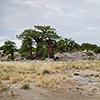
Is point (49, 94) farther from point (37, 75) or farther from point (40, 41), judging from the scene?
point (40, 41)

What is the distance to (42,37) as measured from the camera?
1435 inches

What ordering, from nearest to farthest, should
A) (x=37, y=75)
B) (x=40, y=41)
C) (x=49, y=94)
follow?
(x=49, y=94), (x=37, y=75), (x=40, y=41)

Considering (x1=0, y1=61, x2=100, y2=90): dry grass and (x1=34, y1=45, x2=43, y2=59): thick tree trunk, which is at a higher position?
(x1=34, y1=45, x2=43, y2=59): thick tree trunk

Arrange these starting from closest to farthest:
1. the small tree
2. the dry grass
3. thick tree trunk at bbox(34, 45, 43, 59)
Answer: the dry grass < thick tree trunk at bbox(34, 45, 43, 59) < the small tree

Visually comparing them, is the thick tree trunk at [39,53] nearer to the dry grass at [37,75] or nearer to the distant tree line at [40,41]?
the distant tree line at [40,41]

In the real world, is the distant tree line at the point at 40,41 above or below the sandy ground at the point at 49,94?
above

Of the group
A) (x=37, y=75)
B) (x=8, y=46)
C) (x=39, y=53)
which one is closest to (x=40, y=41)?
(x=39, y=53)

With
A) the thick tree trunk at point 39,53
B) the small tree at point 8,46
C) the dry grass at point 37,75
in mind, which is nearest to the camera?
the dry grass at point 37,75

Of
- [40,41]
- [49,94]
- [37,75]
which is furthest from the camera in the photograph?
[40,41]

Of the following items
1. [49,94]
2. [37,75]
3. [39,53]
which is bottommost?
[49,94]

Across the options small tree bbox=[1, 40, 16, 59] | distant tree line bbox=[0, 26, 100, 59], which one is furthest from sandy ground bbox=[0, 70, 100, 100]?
small tree bbox=[1, 40, 16, 59]

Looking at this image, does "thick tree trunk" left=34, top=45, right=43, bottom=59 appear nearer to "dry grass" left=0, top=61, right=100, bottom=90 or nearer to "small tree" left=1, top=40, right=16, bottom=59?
"small tree" left=1, top=40, right=16, bottom=59

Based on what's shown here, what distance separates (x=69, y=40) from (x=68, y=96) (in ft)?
172

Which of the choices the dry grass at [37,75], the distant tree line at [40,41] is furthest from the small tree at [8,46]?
the dry grass at [37,75]
